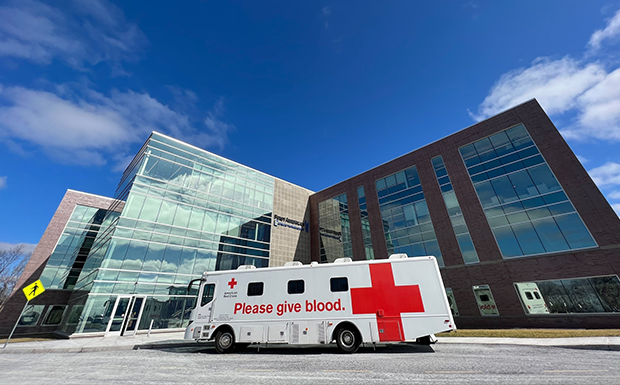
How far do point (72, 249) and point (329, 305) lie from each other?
33236mm

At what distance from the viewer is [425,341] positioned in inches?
389

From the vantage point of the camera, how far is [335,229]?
33.0 meters

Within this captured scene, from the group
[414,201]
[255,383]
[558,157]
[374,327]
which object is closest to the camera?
[255,383]

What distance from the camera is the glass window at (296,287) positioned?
422 inches

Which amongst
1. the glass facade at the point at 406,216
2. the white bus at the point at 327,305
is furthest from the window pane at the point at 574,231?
the white bus at the point at 327,305

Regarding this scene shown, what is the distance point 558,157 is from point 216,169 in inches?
1254

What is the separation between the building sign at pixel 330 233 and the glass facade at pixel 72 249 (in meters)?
28.0

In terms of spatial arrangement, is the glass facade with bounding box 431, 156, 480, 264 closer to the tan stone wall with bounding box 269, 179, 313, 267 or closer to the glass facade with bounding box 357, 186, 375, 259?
the glass facade with bounding box 357, 186, 375, 259

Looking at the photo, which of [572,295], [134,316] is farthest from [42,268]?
[572,295]

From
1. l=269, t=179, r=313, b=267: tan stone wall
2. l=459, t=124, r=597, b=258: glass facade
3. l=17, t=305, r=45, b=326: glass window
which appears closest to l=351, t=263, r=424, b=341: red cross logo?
l=459, t=124, r=597, b=258: glass facade

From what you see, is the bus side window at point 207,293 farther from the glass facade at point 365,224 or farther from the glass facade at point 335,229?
the glass facade at point 335,229

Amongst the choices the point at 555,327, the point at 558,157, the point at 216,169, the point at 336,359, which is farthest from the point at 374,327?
the point at 216,169

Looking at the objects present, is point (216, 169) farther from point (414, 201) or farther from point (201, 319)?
point (414, 201)

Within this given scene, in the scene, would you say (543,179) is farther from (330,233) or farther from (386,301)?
(330,233)
